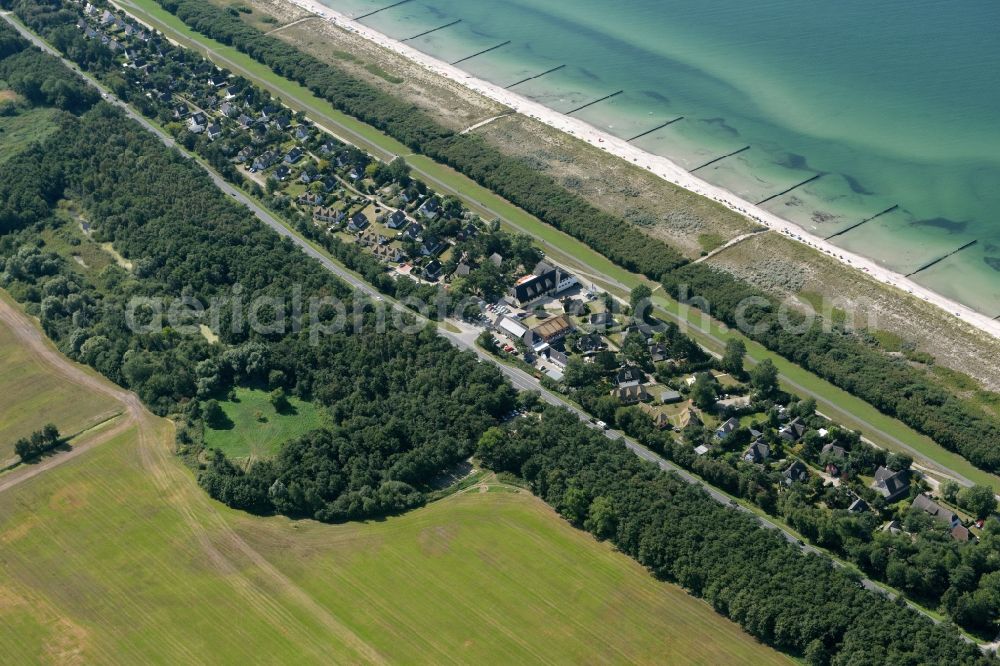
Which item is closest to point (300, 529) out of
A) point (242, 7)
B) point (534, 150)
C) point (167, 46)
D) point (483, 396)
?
point (483, 396)

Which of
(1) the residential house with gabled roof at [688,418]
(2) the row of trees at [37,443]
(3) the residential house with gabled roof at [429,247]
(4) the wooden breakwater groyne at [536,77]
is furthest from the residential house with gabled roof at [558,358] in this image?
(4) the wooden breakwater groyne at [536,77]

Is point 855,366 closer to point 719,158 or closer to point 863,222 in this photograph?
point 863,222

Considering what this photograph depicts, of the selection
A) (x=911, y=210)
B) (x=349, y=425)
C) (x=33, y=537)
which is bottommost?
(x=33, y=537)

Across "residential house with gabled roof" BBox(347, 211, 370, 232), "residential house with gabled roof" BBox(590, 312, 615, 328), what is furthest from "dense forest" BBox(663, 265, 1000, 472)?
"residential house with gabled roof" BBox(347, 211, 370, 232)

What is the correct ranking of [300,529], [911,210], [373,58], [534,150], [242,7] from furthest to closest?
[242,7]
[373,58]
[534,150]
[911,210]
[300,529]

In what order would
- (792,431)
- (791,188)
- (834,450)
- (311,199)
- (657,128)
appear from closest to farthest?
(834,450)
(792,431)
(791,188)
(311,199)
(657,128)

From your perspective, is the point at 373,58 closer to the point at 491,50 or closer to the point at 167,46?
the point at 491,50

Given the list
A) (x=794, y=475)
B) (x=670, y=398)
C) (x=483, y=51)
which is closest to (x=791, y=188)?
(x=670, y=398)
